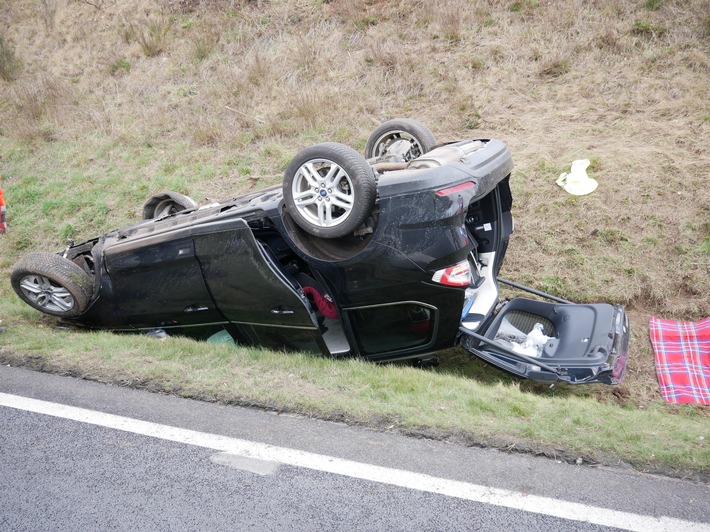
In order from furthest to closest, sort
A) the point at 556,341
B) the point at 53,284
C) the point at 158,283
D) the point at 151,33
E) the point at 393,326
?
the point at 151,33 < the point at 53,284 < the point at 158,283 < the point at 556,341 < the point at 393,326

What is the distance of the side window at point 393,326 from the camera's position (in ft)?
16.1

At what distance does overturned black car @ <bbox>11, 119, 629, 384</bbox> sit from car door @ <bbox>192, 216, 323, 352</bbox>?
1 centimetres

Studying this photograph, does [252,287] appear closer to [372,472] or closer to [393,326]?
[393,326]

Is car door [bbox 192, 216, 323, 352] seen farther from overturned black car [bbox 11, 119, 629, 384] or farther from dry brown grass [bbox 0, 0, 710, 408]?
dry brown grass [bbox 0, 0, 710, 408]

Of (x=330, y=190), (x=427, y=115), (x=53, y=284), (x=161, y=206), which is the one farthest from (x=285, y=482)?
(x=427, y=115)

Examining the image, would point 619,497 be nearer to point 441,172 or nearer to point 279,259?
point 441,172

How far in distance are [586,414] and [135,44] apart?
1353 cm

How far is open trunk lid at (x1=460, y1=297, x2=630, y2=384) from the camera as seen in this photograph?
15.8 feet

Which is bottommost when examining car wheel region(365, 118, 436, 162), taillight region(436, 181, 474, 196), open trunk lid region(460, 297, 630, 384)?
open trunk lid region(460, 297, 630, 384)

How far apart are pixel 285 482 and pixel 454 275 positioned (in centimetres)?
189

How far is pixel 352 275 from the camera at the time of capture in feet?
15.8

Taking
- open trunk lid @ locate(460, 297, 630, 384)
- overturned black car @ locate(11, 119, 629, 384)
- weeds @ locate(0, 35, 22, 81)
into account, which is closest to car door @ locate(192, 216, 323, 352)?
overturned black car @ locate(11, 119, 629, 384)

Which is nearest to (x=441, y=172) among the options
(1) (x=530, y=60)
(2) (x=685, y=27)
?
(1) (x=530, y=60)

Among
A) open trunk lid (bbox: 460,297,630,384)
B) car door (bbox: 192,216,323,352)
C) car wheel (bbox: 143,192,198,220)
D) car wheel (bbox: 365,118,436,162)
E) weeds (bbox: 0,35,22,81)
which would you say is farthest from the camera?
weeds (bbox: 0,35,22,81)
